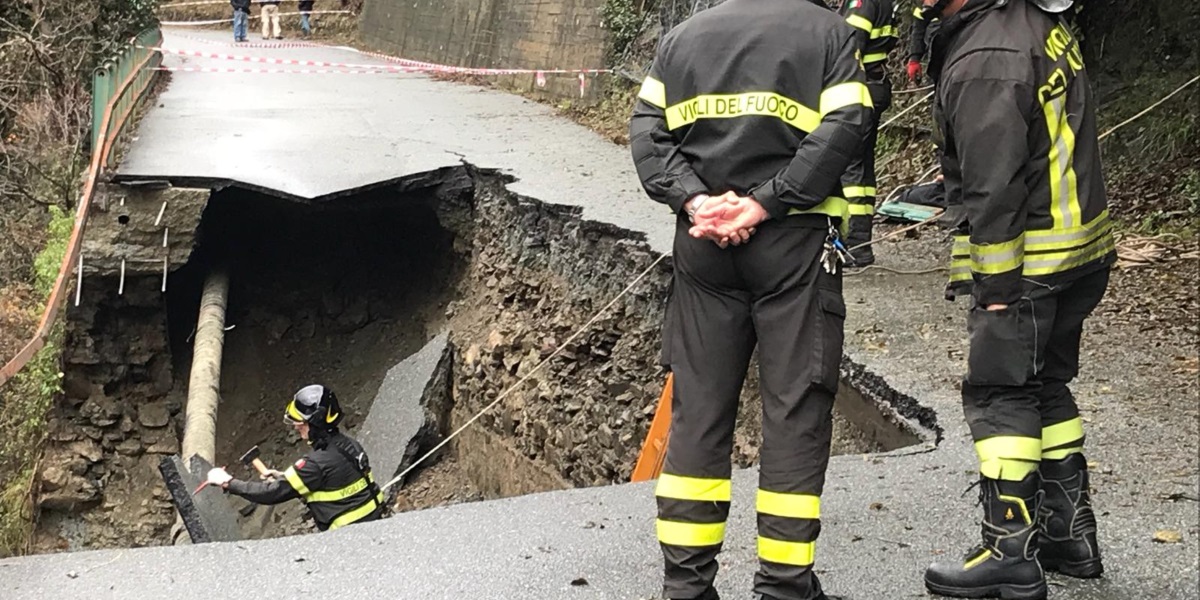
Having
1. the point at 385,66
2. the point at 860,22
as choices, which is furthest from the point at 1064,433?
the point at 385,66

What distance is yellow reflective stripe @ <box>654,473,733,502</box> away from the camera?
307cm

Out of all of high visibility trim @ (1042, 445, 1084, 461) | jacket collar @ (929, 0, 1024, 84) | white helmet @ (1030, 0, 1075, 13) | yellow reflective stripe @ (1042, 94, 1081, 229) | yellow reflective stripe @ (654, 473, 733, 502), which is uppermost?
white helmet @ (1030, 0, 1075, 13)

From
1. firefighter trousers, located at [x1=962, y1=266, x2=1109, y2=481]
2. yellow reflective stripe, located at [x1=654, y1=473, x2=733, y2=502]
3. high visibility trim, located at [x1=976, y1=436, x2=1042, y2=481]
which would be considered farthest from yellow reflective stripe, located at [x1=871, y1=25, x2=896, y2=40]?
yellow reflective stripe, located at [x1=654, y1=473, x2=733, y2=502]

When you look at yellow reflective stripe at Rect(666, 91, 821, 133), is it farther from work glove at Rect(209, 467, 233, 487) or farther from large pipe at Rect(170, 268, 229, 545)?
large pipe at Rect(170, 268, 229, 545)

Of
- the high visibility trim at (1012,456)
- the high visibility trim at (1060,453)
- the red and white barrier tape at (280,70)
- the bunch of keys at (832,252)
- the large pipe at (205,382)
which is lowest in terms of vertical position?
the large pipe at (205,382)

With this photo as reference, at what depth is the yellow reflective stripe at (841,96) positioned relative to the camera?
2914 mm

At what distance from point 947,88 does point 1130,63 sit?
6.36m

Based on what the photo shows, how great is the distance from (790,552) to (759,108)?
3.96 feet

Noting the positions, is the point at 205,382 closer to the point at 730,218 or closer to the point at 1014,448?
the point at 730,218

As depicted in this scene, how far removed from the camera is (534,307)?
9328 millimetres

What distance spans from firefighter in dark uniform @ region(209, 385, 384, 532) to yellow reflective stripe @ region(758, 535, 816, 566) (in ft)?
11.7

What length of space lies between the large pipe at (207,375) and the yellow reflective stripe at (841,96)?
22.8ft

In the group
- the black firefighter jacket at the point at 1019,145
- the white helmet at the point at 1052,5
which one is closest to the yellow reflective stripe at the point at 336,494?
the black firefighter jacket at the point at 1019,145

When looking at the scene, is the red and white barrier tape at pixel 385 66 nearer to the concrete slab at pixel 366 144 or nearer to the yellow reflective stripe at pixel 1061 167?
the concrete slab at pixel 366 144
